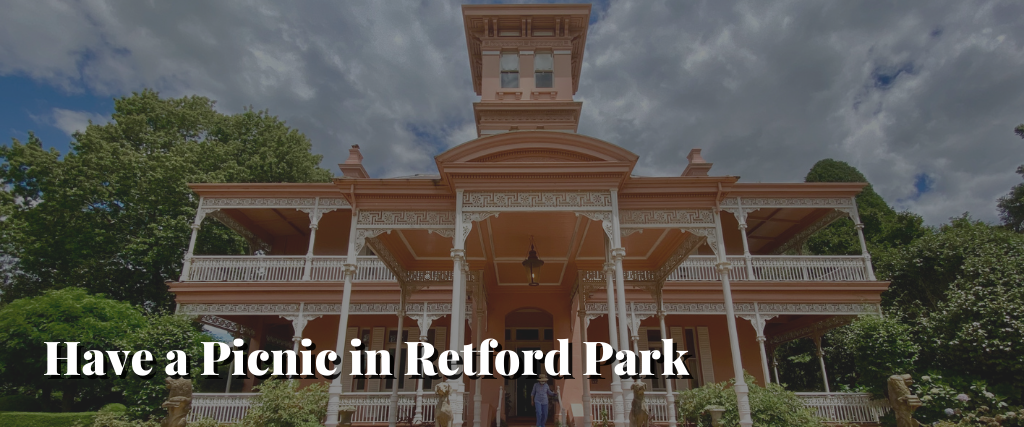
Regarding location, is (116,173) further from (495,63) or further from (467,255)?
(467,255)

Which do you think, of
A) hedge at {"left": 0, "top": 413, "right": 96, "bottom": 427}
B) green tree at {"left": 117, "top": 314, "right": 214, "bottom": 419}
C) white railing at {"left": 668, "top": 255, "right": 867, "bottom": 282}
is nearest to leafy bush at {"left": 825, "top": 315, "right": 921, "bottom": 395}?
white railing at {"left": 668, "top": 255, "right": 867, "bottom": 282}

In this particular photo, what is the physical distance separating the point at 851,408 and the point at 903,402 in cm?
408

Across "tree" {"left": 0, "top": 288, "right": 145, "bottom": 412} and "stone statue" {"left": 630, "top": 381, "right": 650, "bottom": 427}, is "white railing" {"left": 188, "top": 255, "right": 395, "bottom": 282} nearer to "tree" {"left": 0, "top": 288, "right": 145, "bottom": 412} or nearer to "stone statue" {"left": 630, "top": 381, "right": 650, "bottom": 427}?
"tree" {"left": 0, "top": 288, "right": 145, "bottom": 412}

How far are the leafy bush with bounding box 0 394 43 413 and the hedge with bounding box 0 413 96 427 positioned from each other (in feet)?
7.64

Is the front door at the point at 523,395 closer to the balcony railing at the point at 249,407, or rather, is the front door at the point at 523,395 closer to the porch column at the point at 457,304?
the balcony railing at the point at 249,407

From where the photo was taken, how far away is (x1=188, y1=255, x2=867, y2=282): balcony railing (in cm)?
1490

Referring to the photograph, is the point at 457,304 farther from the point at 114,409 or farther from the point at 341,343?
the point at 114,409

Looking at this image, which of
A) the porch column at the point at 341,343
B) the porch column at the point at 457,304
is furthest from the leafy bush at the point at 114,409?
the porch column at the point at 457,304

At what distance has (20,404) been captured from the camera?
15.8 meters

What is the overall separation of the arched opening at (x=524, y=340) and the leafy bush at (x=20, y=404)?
46.7ft

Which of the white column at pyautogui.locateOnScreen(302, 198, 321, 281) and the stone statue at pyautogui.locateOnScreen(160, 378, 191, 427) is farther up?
the white column at pyautogui.locateOnScreen(302, 198, 321, 281)

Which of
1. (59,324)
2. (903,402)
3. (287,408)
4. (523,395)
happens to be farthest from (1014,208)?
(59,324)

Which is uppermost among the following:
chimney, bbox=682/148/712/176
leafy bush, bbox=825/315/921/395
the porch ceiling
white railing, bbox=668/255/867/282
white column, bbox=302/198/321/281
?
chimney, bbox=682/148/712/176

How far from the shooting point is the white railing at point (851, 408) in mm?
12305
